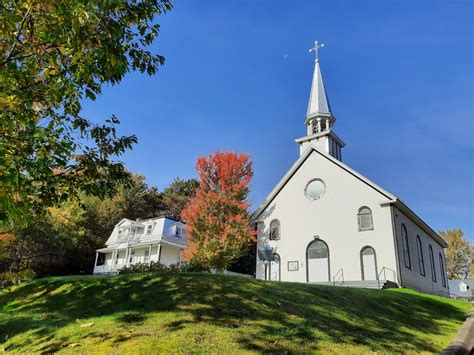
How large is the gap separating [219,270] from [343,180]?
1029 centimetres

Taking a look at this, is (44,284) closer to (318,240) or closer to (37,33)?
(37,33)

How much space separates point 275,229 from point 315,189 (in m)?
3.92

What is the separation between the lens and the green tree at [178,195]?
152 feet

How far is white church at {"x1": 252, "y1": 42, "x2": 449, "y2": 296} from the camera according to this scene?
21172 millimetres

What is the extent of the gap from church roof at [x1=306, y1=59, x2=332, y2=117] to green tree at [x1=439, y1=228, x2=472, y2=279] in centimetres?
4327

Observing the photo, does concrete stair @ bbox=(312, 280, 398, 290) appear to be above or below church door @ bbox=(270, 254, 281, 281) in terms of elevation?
below

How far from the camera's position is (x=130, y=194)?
4419 centimetres

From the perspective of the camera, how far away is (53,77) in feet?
20.8

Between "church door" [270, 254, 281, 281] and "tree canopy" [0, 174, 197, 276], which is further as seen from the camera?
"tree canopy" [0, 174, 197, 276]

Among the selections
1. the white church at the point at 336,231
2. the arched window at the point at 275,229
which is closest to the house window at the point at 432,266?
the white church at the point at 336,231

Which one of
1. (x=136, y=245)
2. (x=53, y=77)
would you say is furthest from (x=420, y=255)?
(x=53, y=77)

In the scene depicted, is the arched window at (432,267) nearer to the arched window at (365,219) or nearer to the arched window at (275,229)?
the arched window at (365,219)

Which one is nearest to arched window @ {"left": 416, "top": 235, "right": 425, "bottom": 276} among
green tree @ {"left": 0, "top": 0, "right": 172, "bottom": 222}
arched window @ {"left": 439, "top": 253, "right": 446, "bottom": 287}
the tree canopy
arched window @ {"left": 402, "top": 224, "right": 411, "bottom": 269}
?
arched window @ {"left": 402, "top": 224, "right": 411, "bottom": 269}

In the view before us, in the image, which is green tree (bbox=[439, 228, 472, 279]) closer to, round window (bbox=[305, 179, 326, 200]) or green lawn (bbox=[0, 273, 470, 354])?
round window (bbox=[305, 179, 326, 200])
